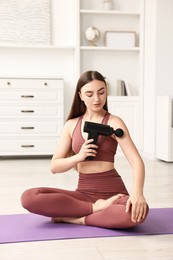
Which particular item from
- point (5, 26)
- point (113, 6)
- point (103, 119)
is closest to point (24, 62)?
point (5, 26)

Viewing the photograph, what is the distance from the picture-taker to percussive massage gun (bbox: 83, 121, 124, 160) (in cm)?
183

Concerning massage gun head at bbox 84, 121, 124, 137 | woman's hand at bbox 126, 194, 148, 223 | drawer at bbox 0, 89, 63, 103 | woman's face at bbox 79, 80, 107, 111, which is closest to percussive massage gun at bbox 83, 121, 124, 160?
massage gun head at bbox 84, 121, 124, 137

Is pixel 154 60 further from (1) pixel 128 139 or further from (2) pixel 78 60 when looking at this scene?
(1) pixel 128 139

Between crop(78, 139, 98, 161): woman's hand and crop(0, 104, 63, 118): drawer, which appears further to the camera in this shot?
crop(0, 104, 63, 118): drawer

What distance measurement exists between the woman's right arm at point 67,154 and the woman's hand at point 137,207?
10.7 inches

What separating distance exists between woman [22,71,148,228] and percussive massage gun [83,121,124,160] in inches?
1.1

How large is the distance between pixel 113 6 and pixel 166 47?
90 centimetres

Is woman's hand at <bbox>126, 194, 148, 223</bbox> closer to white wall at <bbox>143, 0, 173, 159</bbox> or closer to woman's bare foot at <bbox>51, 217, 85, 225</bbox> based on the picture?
woman's bare foot at <bbox>51, 217, 85, 225</bbox>

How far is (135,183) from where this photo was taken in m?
1.77

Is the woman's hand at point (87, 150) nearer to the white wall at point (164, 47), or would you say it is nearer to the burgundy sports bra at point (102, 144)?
the burgundy sports bra at point (102, 144)

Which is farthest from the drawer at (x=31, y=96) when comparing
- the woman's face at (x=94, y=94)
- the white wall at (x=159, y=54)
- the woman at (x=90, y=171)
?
the woman's face at (x=94, y=94)

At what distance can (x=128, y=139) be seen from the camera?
1.89m

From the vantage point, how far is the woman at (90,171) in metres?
1.83

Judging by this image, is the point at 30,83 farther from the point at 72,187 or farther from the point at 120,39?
the point at 72,187
